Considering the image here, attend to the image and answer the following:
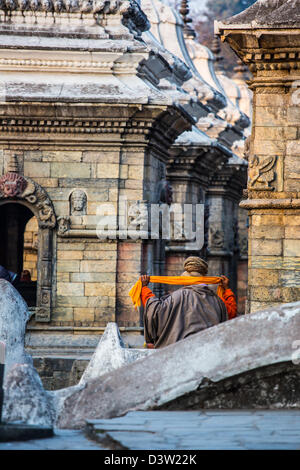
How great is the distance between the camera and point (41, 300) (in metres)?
16.4

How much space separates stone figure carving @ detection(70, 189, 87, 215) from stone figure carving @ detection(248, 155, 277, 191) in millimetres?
4310

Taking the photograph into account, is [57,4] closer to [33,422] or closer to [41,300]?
[41,300]

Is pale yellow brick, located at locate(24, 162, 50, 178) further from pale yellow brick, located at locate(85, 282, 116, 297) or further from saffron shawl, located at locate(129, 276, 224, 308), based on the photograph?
saffron shawl, located at locate(129, 276, 224, 308)

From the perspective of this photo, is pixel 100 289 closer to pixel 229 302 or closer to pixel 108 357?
pixel 229 302

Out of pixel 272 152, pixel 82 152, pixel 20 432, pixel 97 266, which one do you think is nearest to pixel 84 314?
pixel 97 266

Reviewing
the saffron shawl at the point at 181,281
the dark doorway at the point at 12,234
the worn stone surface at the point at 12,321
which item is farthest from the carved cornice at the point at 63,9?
the worn stone surface at the point at 12,321

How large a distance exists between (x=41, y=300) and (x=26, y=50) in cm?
373

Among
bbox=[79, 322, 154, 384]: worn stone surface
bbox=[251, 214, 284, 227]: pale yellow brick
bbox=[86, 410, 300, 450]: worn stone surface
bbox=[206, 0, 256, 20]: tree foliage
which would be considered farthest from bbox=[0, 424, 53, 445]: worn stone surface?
bbox=[206, 0, 256, 20]: tree foliage

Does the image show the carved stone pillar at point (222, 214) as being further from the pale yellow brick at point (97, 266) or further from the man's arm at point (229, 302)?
the man's arm at point (229, 302)

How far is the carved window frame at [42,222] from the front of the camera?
16.4m

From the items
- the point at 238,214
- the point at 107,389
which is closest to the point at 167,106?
the point at 107,389

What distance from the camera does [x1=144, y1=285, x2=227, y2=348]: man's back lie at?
8.70 metres

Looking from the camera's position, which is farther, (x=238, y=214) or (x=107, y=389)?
(x=238, y=214)

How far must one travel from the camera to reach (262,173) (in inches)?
501
